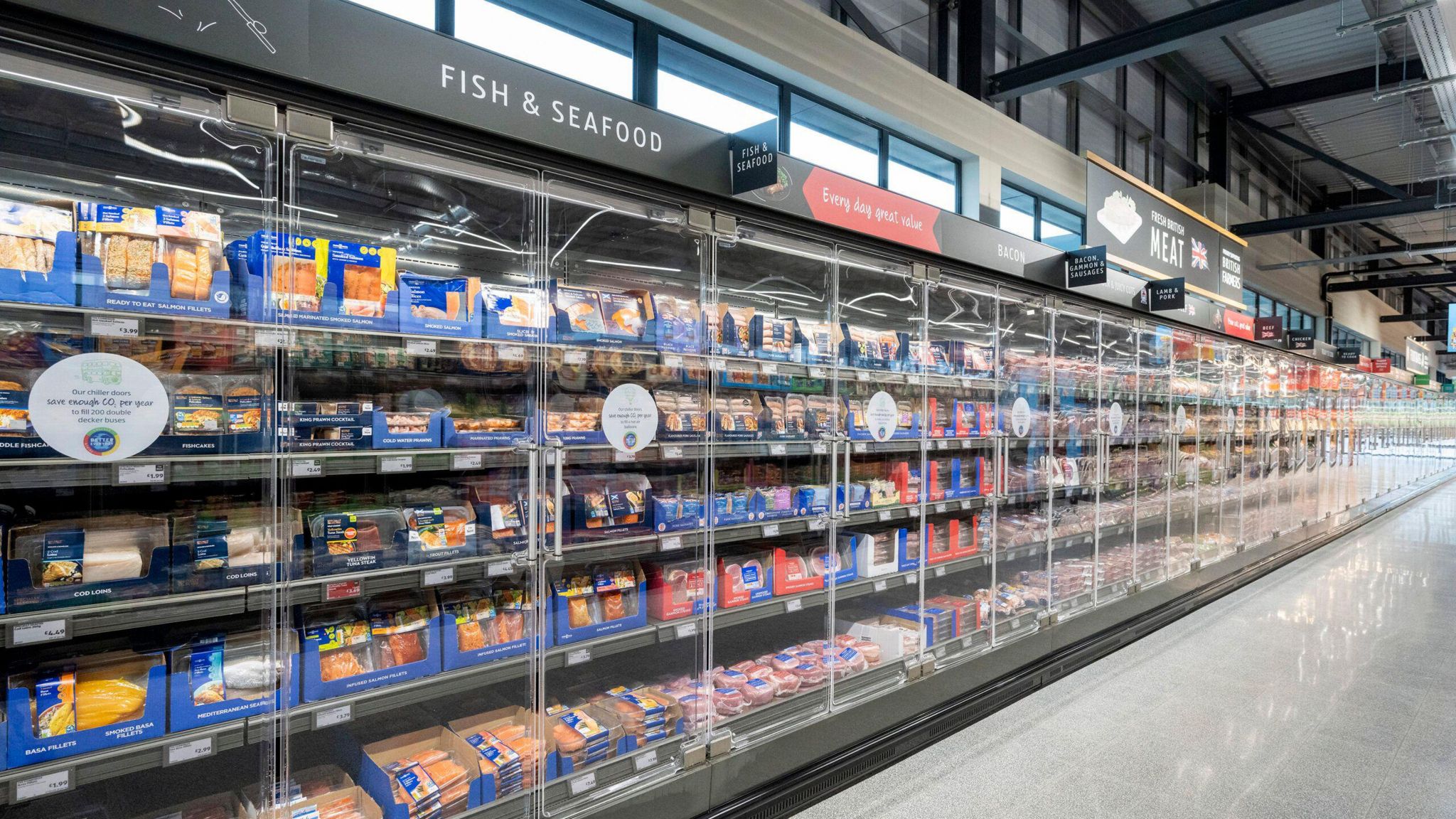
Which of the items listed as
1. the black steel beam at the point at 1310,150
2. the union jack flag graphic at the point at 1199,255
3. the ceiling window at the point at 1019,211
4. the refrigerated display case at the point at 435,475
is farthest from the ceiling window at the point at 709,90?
the black steel beam at the point at 1310,150

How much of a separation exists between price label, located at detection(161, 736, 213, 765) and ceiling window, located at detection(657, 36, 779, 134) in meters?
3.29

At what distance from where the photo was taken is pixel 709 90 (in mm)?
4191

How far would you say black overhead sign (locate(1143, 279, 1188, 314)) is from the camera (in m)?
5.19

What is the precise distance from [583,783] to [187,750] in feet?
3.84

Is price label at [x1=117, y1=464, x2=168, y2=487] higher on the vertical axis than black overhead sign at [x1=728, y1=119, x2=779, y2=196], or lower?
lower

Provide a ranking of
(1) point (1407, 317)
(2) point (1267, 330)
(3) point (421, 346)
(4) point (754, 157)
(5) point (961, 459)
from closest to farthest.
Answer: (3) point (421, 346)
(4) point (754, 157)
(5) point (961, 459)
(2) point (1267, 330)
(1) point (1407, 317)

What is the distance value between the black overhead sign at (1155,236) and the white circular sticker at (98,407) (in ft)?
14.3

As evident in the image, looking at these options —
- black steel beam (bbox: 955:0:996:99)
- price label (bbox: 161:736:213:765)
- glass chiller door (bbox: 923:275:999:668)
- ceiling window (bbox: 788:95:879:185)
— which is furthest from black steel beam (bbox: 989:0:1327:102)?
price label (bbox: 161:736:213:765)

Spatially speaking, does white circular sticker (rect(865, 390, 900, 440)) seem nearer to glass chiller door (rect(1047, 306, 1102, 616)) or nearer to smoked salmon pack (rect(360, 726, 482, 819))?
glass chiller door (rect(1047, 306, 1102, 616))

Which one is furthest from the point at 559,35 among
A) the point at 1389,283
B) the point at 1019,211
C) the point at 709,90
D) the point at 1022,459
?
the point at 1389,283

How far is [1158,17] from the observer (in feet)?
23.0

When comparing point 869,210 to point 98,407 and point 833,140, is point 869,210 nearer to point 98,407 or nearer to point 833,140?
point 833,140

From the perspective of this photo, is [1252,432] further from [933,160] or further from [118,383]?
[118,383]

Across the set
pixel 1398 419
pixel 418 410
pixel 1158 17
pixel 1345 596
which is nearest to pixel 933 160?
pixel 1158 17
